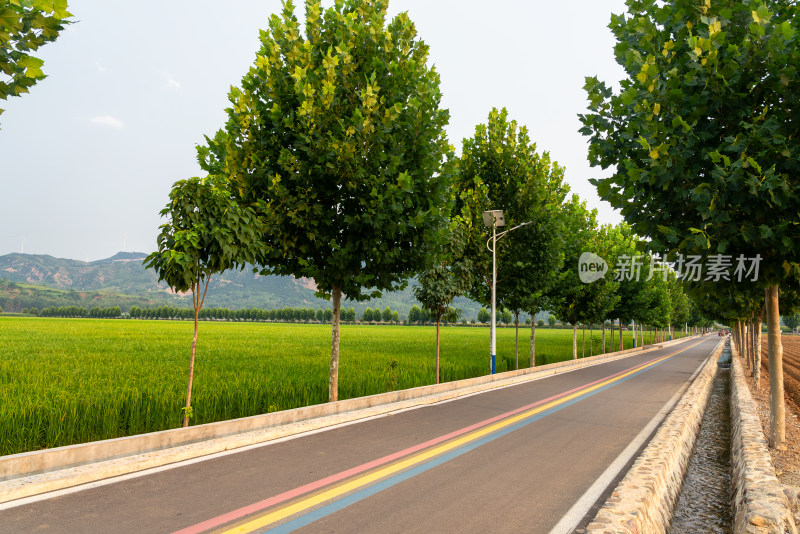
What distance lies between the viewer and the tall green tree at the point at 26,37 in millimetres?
3561

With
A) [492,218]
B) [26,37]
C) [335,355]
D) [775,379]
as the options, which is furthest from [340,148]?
[492,218]

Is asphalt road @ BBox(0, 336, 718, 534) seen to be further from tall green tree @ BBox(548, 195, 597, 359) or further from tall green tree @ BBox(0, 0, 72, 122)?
tall green tree @ BBox(548, 195, 597, 359)

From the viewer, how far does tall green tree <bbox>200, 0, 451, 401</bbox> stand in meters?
10.1

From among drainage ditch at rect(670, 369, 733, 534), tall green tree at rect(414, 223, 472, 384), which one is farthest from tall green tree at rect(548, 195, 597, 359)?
drainage ditch at rect(670, 369, 733, 534)

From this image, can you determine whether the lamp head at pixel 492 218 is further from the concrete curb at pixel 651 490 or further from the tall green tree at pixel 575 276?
the concrete curb at pixel 651 490

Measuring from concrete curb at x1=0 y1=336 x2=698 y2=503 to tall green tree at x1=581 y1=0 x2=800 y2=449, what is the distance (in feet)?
22.5

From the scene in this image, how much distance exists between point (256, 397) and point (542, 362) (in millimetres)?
21476

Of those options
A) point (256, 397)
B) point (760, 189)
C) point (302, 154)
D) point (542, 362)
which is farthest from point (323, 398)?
point (542, 362)

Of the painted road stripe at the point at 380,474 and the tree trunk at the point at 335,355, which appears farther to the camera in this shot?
the tree trunk at the point at 335,355

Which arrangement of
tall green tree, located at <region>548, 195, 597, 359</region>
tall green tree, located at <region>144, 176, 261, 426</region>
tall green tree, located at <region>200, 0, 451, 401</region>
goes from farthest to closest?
tall green tree, located at <region>548, 195, 597, 359</region> < tall green tree, located at <region>200, 0, 451, 401</region> < tall green tree, located at <region>144, 176, 261, 426</region>

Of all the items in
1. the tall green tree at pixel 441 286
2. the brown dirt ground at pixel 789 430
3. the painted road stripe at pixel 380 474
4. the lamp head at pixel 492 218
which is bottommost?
the brown dirt ground at pixel 789 430

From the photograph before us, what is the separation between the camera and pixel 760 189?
5910 mm

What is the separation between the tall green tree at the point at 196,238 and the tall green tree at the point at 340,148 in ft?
6.21

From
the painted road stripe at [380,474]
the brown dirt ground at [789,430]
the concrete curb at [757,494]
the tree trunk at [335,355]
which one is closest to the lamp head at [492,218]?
the painted road stripe at [380,474]
